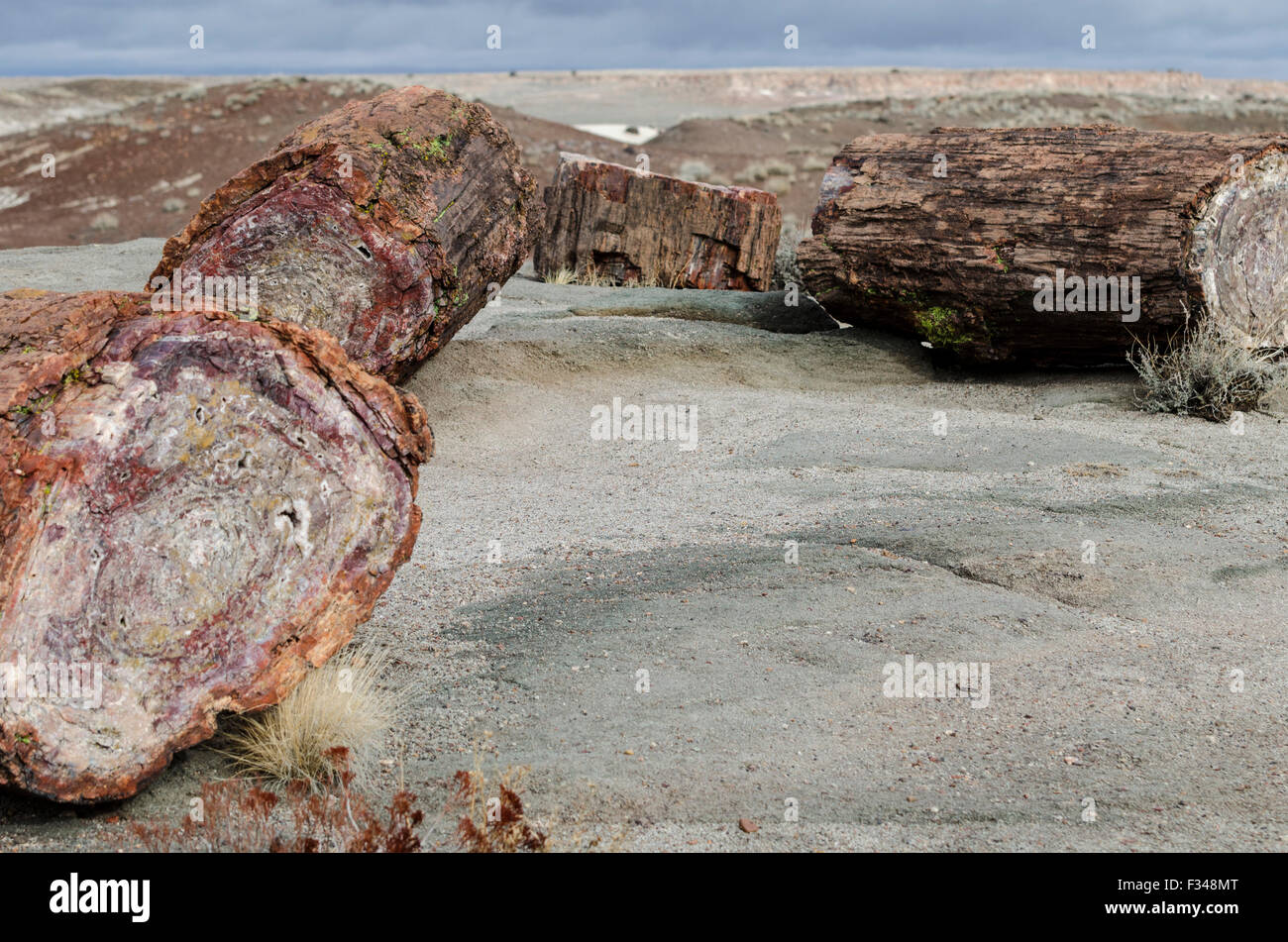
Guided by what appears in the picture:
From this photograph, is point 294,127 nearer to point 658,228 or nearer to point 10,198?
point 10,198

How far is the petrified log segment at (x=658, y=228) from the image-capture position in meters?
10.8

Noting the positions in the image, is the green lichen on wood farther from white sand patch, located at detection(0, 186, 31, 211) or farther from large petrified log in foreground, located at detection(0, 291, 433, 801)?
white sand patch, located at detection(0, 186, 31, 211)

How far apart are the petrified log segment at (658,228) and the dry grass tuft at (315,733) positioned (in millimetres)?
7940

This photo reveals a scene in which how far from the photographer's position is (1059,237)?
25.3 feet

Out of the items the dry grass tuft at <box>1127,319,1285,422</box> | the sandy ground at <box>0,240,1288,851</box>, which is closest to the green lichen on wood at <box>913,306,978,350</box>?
the sandy ground at <box>0,240,1288,851</box>

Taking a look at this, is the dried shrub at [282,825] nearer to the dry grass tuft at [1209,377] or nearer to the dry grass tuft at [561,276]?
the dry grass tuft at [1209,377]

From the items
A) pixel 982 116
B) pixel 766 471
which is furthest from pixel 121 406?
pixel 982 116

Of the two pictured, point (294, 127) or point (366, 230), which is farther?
point (294, 127)

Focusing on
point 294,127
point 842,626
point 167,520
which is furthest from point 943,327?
point 294,127

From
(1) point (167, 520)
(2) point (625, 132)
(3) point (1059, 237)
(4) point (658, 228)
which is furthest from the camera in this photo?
(2) point (625, 132)

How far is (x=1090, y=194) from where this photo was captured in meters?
7.68

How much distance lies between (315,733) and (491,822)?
2.53 feet

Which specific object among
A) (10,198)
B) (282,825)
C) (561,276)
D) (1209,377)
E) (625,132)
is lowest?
(282,825)

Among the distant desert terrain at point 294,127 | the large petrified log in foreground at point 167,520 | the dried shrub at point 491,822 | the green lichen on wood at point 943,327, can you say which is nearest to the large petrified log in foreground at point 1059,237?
the green lichen on wood at point 943,327
